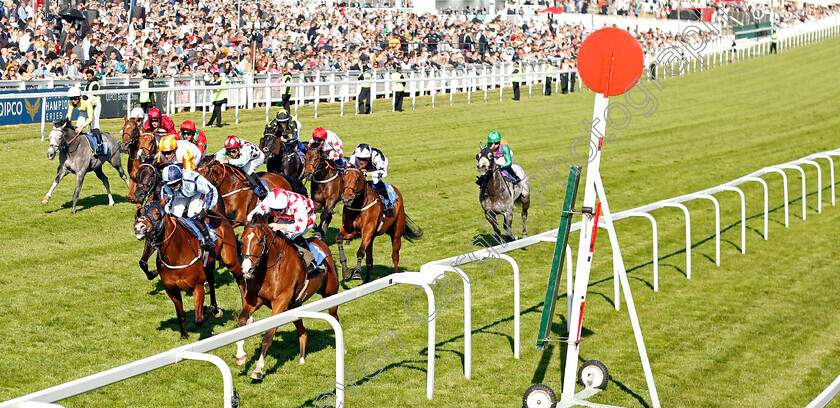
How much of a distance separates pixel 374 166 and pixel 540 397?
208 inches

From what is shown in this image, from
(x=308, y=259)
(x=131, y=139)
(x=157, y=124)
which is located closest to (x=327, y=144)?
(x=157, y=124)

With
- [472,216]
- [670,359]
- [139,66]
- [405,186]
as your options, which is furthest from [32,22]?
[670,359]

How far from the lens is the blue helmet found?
8.86m

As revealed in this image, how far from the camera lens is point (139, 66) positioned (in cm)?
2292

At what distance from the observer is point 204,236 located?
29.0ft

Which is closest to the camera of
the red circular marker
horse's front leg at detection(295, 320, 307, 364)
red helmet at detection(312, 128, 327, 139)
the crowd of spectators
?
the red circular marker

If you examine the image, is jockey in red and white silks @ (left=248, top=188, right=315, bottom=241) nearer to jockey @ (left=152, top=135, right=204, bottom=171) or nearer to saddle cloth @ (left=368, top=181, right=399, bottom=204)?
jockey @ (left=152, top=135, right=204, bottom=171)

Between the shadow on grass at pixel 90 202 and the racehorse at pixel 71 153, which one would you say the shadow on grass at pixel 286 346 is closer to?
the racehorse at pixel 71 153

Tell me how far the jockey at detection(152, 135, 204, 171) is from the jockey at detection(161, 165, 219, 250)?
1.14m

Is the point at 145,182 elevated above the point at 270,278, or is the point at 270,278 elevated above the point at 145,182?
the point at 145,182

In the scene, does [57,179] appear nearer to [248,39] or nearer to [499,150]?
[499,150]

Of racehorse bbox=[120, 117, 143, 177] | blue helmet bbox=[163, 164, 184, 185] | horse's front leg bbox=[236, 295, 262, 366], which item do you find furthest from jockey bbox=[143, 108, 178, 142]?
horse's front leg bbox=[236, 295, 262, 366]

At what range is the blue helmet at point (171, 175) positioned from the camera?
8863 millimetres

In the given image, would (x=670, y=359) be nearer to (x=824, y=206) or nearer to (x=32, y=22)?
(x=824, y=206)
